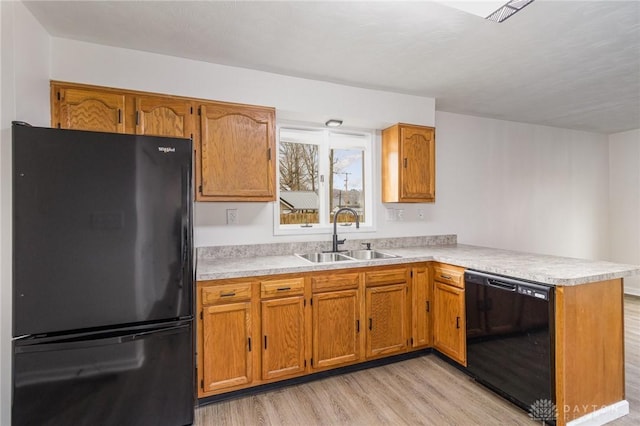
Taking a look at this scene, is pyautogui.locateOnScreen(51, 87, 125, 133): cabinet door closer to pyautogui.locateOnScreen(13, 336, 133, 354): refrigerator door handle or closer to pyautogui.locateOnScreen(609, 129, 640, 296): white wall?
pyautogui.locateOnScreen(13, 336, 133, 354): refrigerator door handle

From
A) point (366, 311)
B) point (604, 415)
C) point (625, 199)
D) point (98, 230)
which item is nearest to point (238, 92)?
point (98, 230)

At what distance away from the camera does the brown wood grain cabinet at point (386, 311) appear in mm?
2488

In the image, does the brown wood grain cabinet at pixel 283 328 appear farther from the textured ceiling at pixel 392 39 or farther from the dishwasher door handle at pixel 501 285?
the textured ceiling at pixel 392 39

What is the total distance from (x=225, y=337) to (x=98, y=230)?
1.03 m

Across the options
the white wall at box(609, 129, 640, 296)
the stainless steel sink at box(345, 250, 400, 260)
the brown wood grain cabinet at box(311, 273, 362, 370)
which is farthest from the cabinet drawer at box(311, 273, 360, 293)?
the white wall at box(609, 129, 640, 296)

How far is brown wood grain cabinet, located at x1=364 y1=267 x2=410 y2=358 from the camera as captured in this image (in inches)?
98.0

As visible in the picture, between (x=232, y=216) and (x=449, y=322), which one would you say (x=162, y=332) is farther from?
(x=449, y=322)

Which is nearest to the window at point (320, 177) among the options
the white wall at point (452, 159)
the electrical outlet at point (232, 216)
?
the white wall at point (452, 159)

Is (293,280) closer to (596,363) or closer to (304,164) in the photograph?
(304,164)

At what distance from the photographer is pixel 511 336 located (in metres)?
2.01

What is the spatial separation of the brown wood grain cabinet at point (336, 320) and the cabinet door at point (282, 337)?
113 millimetres

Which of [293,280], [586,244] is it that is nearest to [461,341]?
[293,280]

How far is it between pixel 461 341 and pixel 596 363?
79cm

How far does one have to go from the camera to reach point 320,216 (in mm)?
3131
